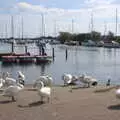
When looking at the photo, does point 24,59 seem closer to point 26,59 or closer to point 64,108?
point 26,59

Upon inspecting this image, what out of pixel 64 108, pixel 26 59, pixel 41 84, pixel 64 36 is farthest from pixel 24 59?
pixel 64 36

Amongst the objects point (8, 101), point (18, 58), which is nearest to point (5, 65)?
point (18, 58)

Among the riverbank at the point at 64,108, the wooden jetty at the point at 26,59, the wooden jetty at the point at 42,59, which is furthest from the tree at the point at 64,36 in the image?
the riverbank at the point at 64,108

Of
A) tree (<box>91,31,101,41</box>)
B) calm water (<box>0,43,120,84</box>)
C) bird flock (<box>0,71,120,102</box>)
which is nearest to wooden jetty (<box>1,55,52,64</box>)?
calm water (<box>0,43,120,84</box>)

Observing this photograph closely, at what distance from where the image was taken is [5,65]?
65188mm

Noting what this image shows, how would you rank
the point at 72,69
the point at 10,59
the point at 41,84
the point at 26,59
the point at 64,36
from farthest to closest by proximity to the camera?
the point at 64,36 < the point at 26,59 < the point at 10,59 < the point at 72,69 < the point at 41,84

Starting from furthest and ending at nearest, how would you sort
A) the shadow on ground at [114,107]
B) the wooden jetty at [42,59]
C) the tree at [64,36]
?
the tree at [64,36], the wooden jetty at [42,59], the shadow on ground at [114,107]

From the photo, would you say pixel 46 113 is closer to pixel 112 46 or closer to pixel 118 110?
pixel 118 110

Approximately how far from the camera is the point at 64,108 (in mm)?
14914

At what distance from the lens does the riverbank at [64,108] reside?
13.5 metres

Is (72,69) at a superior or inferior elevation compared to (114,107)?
inferior

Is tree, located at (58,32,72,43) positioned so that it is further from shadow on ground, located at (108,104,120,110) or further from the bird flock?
shadow on ground, located at (108,104,120,110)

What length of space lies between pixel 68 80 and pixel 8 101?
10867 mm

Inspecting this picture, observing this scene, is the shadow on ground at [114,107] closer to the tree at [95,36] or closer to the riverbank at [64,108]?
the riverbank at [64,108]
